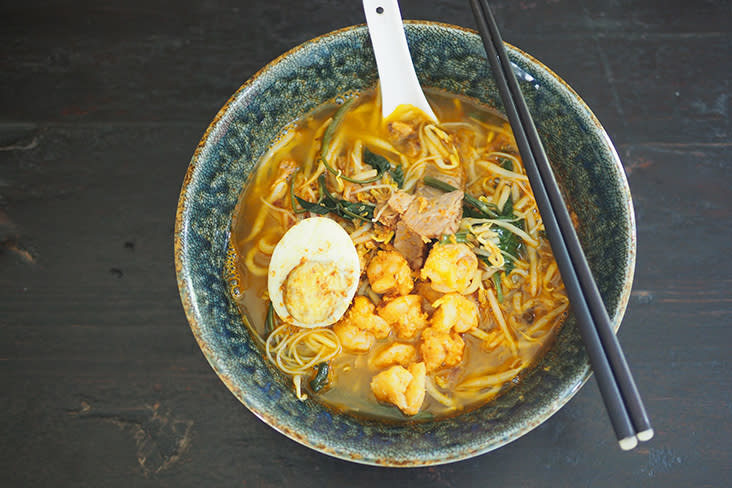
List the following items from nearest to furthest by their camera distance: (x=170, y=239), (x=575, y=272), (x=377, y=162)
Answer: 1. (x=575, y=272)
2. (x=377, y=162)
3. (x=170, y=239)

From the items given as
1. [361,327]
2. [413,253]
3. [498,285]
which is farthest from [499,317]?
[361,327]

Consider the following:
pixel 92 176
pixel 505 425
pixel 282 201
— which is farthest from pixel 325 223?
pixel 92 176

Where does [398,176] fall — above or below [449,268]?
above

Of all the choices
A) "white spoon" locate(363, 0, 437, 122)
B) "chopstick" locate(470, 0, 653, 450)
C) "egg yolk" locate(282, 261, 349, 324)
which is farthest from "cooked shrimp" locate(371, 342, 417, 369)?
"white spoon" locate(363, 0, 437, 122)

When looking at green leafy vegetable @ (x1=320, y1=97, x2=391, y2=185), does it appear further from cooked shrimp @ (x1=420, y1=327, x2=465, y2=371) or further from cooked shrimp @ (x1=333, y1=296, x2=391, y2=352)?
cooked shrimp @ (x1=420, y1=327, x2=465, y2=371)

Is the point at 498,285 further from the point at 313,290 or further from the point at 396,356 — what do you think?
the point at 313,290

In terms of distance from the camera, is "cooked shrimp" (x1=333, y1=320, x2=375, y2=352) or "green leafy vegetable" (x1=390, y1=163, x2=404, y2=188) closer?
"cooked shrimp" (x1=333, y1=320, x2=375, y2=352)
